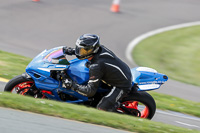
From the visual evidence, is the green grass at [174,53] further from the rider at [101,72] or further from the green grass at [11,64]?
the rider at [101,72]

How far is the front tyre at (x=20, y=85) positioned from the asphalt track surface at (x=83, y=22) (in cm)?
421

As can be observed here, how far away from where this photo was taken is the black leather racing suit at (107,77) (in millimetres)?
5809

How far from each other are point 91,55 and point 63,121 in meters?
1.42

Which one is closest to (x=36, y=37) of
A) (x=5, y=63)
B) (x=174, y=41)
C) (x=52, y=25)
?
(x=52, y=25)

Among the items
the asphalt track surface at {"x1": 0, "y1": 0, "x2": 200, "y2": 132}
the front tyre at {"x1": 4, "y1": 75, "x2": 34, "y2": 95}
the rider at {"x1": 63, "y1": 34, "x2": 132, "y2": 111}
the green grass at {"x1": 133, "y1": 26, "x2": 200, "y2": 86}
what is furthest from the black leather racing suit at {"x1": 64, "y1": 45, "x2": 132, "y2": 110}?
the green grass at {"x1": 133, "y1": 26, "x2": 200, "y2": 86}

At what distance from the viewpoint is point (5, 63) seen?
8.88 metres

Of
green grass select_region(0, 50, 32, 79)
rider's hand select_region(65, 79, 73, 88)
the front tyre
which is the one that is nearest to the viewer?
rider's hand select_region(65, 79, 73, 88)

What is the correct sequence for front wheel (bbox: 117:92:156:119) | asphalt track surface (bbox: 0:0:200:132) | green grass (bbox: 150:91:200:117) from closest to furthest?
front wheel (bbox: 117:92:156:119) < green grass (bbox: 150:91:200:117) < asphalt track surface (bbox: 0:0:200:132)

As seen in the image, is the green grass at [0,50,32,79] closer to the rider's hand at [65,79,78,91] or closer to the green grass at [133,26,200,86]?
the rider's hand at [65,79,78,91]

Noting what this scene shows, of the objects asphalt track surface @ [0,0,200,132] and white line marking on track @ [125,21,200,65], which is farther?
white line marking on track @ [125,21,200,65]

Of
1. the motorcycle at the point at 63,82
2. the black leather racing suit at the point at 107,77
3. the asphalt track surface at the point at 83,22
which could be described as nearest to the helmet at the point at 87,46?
the black leather racing suit at the point at 107,77

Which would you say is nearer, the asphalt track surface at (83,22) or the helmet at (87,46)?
the helmet at (87,46)

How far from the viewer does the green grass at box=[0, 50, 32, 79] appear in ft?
26.6

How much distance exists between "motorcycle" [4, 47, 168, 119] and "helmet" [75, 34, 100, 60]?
11.1 inches
